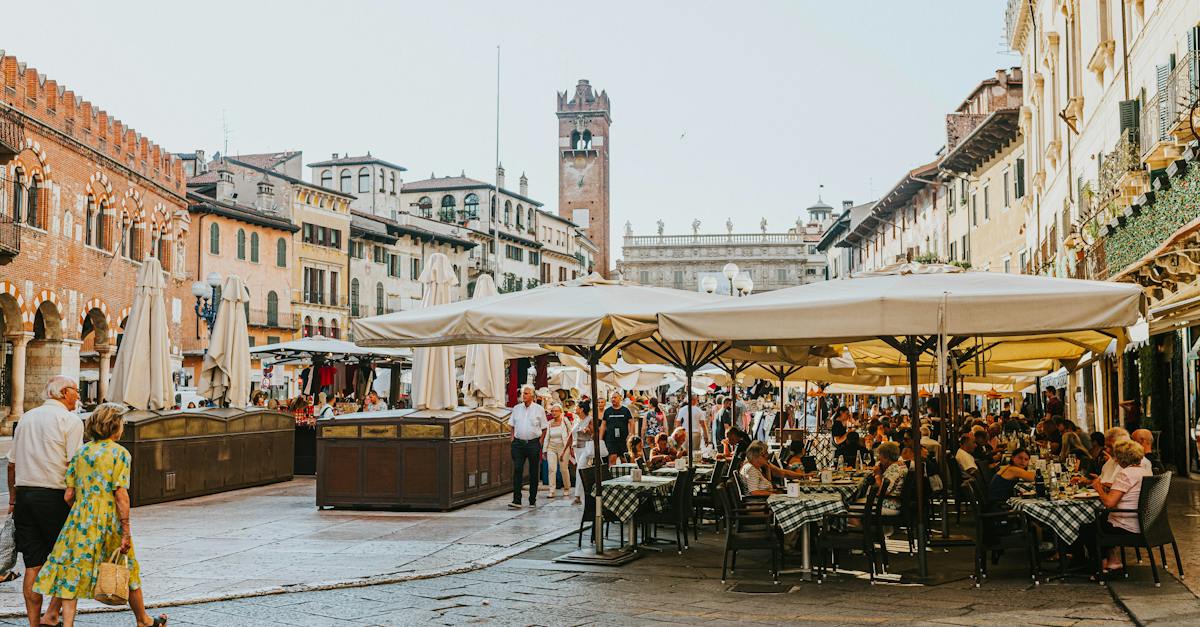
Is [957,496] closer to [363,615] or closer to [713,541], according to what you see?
[713,541]

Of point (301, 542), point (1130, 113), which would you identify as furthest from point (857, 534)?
point (1130, 113)

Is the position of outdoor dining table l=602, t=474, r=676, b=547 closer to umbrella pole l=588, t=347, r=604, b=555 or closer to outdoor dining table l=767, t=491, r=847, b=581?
umbrella pole l=588, t=347, r=604, b=555

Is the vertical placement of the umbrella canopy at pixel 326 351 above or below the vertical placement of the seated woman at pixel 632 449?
above

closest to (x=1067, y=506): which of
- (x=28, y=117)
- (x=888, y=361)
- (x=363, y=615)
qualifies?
(x=363, y=615)

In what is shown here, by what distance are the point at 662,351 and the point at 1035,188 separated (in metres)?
23.2

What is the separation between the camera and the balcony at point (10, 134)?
27.0 metres

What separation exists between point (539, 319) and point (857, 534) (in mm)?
3049

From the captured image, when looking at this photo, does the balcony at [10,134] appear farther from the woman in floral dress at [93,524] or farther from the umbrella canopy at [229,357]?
the woman in floral dress at [93,524]

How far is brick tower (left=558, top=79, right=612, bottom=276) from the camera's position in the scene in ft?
342

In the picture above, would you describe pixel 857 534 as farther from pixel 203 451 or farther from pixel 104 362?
pixel 104 362

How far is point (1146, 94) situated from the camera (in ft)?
63.3

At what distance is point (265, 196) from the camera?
58750 millimetres

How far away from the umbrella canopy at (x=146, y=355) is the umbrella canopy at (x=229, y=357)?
1.18 meters

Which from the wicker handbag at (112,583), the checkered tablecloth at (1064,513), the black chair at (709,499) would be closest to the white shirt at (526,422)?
the black chair at (709,499)
